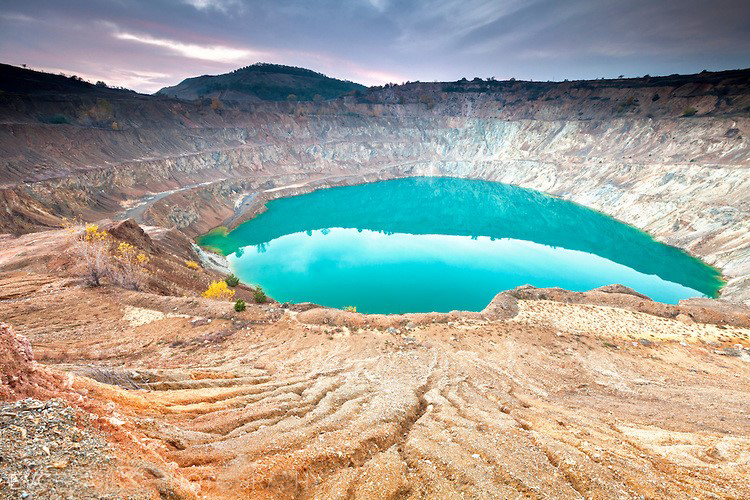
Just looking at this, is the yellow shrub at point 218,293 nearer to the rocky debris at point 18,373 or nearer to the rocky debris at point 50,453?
the rocky debris at point 18,373

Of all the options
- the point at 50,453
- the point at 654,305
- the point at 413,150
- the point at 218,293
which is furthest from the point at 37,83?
the point at 654,305

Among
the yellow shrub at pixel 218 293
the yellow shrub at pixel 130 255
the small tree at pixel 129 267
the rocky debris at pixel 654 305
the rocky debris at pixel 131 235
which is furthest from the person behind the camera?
the rocky debris at pixel 131 235

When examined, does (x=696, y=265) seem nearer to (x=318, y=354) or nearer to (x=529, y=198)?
(x=529, y=198)

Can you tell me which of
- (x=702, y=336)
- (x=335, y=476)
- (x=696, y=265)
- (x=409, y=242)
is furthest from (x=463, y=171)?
(x=335, y=476)

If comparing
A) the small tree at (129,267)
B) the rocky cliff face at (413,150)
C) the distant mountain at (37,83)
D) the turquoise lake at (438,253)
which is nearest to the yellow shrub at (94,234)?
the small tree at (129,267)

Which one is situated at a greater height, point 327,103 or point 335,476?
point 327,103

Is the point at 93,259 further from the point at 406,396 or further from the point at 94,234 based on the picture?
the point at 406,396
